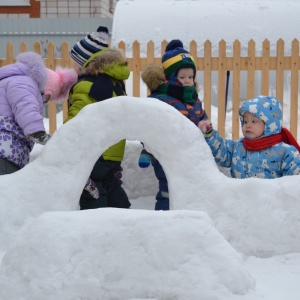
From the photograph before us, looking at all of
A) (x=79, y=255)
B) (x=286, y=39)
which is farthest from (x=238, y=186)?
(x=286, y=39)

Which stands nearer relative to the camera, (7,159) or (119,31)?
(7,159)

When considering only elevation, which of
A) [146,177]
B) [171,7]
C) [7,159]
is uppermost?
[171,7]

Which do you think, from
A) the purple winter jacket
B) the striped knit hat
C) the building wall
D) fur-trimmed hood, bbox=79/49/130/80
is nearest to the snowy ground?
the purple winter jacket

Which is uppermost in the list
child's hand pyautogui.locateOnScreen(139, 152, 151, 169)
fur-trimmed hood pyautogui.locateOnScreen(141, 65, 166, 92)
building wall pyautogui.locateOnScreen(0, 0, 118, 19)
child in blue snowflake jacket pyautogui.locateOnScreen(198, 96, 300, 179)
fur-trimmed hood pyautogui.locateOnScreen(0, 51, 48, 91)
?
building wall pyautogui.locateOnScreen(0, 0, 118, 19)

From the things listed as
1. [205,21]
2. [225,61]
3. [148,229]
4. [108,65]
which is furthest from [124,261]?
[205,21]

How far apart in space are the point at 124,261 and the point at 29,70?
171cm

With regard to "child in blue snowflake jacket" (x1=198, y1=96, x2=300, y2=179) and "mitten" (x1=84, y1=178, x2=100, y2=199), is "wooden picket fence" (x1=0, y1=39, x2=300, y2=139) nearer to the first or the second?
"child in blue snowflake jacket" (x1=198, y1=96, x2=300, y2=179)

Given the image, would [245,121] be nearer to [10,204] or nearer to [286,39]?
[10,204]

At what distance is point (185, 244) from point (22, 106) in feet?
4.90

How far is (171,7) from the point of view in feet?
38.4

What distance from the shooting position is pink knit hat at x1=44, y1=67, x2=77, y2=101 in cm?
357

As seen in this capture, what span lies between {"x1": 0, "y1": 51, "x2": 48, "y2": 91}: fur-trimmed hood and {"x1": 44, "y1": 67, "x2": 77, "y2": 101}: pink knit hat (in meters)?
0.13

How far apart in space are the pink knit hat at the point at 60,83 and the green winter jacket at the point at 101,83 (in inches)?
3.9

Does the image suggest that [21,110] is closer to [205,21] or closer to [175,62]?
[175,62]
